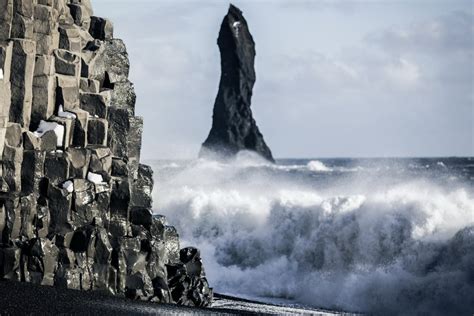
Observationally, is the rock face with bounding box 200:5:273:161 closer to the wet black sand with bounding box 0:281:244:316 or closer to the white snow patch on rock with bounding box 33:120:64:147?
the white snow patch on rock with bounding box 33:120:64:147

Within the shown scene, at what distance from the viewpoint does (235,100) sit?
357 ft

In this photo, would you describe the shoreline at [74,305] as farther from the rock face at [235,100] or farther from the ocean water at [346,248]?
the rock face at [235,100]

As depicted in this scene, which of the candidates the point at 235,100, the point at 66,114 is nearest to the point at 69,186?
the point at 66,114

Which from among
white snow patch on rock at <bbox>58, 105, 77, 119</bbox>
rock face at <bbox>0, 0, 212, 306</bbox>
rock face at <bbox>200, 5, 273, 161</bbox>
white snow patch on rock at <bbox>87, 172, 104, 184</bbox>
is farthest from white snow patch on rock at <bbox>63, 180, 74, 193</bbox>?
rock face at <bbox>200, 5, 273, 161</bbox>

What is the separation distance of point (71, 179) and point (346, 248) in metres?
11.7

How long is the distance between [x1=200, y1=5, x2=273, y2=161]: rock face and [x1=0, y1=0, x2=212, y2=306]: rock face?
247 feet

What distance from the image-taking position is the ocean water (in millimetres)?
29188

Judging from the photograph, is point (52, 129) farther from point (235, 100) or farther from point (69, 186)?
point (235, 100)

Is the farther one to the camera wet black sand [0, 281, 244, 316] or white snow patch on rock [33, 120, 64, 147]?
white snow patch on rock [33, 120, 64, 147]

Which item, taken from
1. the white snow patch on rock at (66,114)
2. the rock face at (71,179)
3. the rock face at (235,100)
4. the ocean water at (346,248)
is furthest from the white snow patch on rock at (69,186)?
the rock face at (235,100)

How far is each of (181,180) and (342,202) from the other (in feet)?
91.0

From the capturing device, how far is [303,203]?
128 feet

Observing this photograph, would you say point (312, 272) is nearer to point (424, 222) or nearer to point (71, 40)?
point (424, 222)

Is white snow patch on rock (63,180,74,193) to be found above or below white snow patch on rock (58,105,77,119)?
below
